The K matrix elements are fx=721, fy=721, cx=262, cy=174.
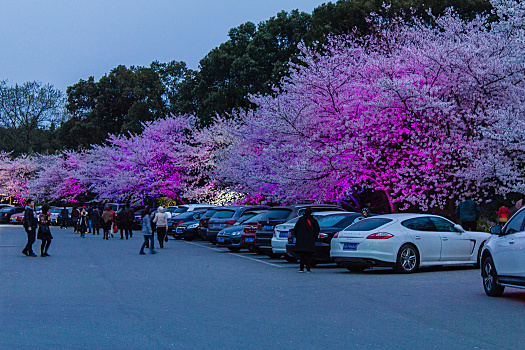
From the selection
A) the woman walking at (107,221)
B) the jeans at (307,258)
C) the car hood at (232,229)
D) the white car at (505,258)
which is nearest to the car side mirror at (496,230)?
the white car at (505,258)

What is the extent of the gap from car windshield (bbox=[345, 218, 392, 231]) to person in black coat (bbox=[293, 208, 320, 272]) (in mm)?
953

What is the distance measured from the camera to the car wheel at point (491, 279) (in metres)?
11.6

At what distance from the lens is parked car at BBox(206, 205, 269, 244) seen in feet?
88.2

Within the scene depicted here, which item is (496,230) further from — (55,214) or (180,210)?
(55,214)

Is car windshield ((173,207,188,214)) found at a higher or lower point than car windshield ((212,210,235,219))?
higher

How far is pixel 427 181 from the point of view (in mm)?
26969

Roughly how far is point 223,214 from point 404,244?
12711mm

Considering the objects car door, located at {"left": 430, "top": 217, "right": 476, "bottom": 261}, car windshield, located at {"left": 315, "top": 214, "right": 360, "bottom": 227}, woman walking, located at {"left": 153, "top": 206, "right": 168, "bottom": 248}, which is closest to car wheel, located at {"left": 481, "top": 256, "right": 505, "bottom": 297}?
car door, located at {"left": 430, "top": 217, "right": 476, "bottom": 261}

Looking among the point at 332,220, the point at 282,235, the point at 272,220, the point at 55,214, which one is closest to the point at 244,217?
the point at 272,220

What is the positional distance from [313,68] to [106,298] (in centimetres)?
2009

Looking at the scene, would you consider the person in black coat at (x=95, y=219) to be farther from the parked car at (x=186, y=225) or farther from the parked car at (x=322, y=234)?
the parked car at (x=322, y=234)

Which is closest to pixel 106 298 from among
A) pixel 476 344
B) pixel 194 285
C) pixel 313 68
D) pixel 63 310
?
pixel 63 310

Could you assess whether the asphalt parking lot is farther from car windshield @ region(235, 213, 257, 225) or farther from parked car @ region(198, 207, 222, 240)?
parked car @ region(198, 207, 222, 240)

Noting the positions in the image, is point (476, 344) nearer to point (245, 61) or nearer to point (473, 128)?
point (473, 128)
